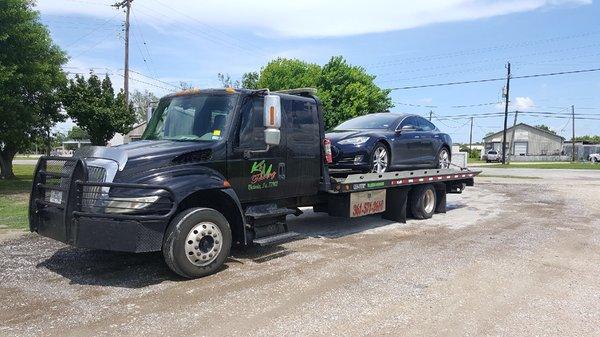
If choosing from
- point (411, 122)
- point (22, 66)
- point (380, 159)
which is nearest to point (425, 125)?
point (411, 122)

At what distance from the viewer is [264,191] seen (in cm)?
682

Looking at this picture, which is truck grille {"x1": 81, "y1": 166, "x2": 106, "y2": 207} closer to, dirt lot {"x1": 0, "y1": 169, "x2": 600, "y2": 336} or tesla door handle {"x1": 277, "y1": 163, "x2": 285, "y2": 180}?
dirt lot {"x1": 0, "y1": 169, "x2": 600, "y2": 336}

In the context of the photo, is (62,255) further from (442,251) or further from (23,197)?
(23,197)

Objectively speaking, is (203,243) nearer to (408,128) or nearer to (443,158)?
(408,128)

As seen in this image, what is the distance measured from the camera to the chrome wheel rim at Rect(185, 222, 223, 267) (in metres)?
5.66

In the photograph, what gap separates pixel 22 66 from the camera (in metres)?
15.6

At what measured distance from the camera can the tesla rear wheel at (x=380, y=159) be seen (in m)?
9.00

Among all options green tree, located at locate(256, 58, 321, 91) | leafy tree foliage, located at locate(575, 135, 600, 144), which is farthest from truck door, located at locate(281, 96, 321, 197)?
leafy tree foliage, located at locate(575, 135, 600, 144)

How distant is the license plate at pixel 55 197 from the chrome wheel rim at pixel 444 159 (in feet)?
26.2

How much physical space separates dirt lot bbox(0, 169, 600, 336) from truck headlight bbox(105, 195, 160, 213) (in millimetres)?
871

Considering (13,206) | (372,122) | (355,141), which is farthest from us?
(13,206)

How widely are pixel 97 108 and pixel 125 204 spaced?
20.5m

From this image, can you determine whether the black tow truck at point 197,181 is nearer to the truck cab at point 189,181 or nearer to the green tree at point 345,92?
the truck cab at point 189,181

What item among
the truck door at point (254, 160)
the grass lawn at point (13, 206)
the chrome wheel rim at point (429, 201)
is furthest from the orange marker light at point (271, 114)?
the grass lawn at point (13, 206)
